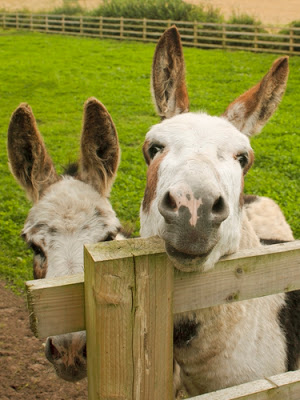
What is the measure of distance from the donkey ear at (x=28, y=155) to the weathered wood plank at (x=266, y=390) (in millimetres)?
2012

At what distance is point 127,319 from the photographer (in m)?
1.80

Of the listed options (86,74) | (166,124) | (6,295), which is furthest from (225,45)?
(166,124)

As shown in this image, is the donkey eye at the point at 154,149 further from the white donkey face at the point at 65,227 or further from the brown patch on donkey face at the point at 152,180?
the white donkey face at the point at 65,227

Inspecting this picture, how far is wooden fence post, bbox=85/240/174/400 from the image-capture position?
1.74 metres

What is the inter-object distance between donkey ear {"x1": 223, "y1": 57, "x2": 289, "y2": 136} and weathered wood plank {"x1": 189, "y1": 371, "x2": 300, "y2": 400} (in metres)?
1.58

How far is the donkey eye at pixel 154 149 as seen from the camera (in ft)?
8.33

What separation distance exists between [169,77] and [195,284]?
180 cm

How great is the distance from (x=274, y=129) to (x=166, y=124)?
10.2 metres

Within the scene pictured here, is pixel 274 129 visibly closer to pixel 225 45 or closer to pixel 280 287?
pixel 280 287

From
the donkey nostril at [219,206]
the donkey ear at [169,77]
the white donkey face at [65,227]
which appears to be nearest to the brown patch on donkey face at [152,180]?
the donkey nostril at [219,206]

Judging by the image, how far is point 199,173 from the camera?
1908mm

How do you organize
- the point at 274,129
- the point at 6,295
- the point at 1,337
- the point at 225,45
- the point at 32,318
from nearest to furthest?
1. the point at 32,318
2. the point at 1,337
3. the point at 6,295
4. the point at 274,129
5. the point at 225,45

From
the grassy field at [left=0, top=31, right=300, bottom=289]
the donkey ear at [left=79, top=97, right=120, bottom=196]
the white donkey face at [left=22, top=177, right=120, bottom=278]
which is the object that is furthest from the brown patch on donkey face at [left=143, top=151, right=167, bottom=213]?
the grassy field at [left=0, top=31, right=300, bottom=289]

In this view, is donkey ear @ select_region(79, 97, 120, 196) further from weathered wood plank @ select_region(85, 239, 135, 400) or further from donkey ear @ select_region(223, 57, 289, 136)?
weathered wood plank @ select_region(85, 239, 135, 400)
